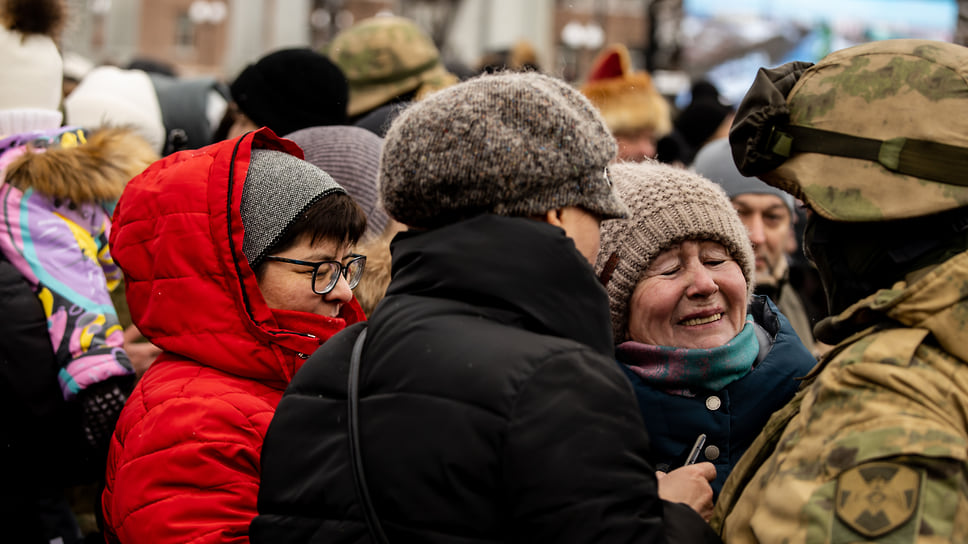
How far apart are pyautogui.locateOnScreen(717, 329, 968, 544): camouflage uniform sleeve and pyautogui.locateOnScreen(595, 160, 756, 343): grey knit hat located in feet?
2.82

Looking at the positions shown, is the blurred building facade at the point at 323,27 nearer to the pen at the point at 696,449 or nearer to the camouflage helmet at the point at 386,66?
the camouflage helmet at the point at 386,66

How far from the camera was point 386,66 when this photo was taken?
4.79 metres

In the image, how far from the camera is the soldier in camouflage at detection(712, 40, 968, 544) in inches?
58.4

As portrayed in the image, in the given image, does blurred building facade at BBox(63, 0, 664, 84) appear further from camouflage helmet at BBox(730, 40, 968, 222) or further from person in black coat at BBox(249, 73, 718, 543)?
camouflage helmet at BBox(730, 40, 968, 222)

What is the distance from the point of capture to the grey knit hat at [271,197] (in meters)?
2.46

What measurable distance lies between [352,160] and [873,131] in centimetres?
199

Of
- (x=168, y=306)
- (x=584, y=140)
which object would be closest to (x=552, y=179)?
(x=584, y=140)

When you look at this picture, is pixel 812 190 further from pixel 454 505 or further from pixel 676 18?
pixel 676 18

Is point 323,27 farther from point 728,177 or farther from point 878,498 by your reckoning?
point 878,498

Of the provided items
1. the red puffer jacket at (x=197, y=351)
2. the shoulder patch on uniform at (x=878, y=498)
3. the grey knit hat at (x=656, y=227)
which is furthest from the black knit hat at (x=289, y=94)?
the shoulder patch on uniform at (x=878, y=498)

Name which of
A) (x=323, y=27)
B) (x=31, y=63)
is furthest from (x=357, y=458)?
(x=323, y=27)

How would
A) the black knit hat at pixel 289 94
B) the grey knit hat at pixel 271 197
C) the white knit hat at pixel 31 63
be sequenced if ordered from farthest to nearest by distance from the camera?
1. the black knit hat at pixel 289 94
2. the white knit hat at pixel 31 63
3. the grey knit hat at pixel 271 197

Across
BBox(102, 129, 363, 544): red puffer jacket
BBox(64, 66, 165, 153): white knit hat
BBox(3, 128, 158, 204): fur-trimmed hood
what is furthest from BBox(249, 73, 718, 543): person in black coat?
BBox(64, 66, 165, 153): white knit hat

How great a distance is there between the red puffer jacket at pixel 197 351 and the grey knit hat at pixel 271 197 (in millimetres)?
52
